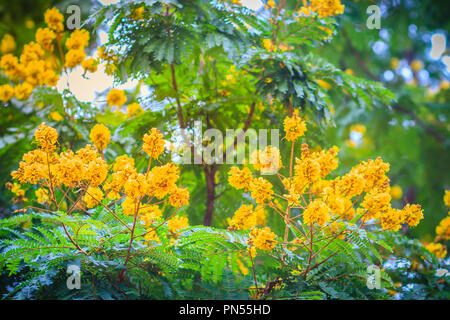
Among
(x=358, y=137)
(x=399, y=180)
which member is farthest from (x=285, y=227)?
(x=358, y=137)

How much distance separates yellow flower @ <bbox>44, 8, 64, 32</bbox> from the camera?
264 cm

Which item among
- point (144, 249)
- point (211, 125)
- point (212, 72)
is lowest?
point (144, 249)

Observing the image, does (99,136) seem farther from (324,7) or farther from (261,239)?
(324,7)

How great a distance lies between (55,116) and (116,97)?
425 millimetres

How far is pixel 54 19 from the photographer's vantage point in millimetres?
2664

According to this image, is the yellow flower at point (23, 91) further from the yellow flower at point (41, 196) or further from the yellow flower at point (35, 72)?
the yellow flower at point (41, 196)

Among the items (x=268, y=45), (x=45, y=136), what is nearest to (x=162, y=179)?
(x=45, y=136)

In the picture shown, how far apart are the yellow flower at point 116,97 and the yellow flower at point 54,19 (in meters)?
0.66

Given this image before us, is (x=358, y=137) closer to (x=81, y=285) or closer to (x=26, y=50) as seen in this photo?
(x=26, y=50)

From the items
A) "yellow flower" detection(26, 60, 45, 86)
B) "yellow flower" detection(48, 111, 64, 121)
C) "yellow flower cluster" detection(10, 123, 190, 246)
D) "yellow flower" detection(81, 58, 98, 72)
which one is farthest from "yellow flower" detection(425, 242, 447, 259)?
"yellow flower" detection(26, 60, 45, 86)

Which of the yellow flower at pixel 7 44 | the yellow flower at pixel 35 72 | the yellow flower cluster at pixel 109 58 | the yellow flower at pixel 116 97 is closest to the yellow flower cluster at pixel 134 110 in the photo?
the yellow flower at pixel 116 97

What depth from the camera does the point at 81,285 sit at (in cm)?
143

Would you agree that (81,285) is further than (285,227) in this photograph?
No
